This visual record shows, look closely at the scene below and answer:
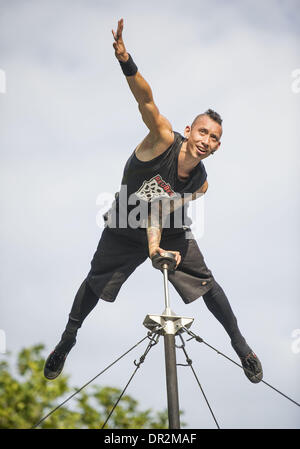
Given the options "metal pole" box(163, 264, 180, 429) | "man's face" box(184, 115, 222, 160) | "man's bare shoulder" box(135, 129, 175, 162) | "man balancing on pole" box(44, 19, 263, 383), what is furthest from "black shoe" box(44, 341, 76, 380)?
"man's face" box(184, 115, 222, 160)

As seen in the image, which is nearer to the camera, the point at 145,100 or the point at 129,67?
the point at 129,67

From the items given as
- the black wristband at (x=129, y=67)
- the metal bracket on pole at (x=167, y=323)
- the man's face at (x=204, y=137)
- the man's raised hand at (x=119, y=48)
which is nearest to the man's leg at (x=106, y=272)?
the man's face at (x=204, y=137)

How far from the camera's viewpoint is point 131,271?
7.11m

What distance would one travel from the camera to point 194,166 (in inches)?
261

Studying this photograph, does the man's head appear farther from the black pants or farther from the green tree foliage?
the green tree foliage

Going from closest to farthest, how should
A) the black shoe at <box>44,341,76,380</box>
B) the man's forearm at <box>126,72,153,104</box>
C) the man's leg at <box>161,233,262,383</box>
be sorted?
the man's forearm at <box>126,72,153,104</box>
the man's leg at <box>161,233,262,383</box>
the black shoe at <box>44,341,76,380</box>

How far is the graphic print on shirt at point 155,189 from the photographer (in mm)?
6496

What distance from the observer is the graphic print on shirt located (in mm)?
6496

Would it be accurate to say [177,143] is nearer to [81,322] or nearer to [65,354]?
[81,322]

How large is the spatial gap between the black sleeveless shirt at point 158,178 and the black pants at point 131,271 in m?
0.50

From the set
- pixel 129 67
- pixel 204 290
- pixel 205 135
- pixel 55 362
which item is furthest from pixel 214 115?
pixel 55 362

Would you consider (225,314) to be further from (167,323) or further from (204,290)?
(167,323)

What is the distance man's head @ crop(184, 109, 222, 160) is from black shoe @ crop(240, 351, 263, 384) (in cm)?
233

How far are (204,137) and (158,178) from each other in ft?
2.06
